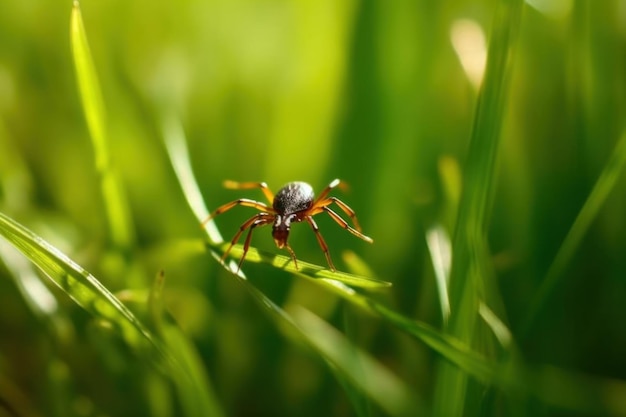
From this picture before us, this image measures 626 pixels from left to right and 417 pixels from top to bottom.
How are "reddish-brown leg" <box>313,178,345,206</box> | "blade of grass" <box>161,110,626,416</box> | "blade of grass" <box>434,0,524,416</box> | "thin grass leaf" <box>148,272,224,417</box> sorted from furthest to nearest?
"reddish-brown leg" <box>313,178,345,206</box>
"thin grass leaf" <box>148,272,224,417</box>
"blade of grass" <box>434,0,524,416</box>
"blade of grass" <box>161,110,626,416</box>

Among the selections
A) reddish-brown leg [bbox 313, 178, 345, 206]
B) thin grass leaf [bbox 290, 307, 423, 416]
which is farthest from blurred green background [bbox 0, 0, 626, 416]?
thin grass leaf [bbox 290, 307, 423, 416]

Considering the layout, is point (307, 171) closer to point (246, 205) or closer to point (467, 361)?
point (246, 205)

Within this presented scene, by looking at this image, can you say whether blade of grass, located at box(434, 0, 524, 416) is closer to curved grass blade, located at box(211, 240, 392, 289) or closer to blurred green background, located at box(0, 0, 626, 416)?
curved grass blade, located at box(211, 240, 392, 289)

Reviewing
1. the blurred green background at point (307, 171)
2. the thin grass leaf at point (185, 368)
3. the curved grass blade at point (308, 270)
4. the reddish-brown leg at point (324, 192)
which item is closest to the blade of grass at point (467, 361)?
the curved grass blade at point (308, 270)

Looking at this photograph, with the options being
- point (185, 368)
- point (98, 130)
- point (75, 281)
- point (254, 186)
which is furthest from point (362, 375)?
point (254, 186)

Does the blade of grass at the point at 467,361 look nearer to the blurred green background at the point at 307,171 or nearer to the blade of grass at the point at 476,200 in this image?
the blade of grass at the point at 476,200

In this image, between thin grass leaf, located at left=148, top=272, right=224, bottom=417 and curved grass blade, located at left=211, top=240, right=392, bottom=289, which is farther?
thin grass leaf, located at left=148, top=272, right=224, bottom=417
